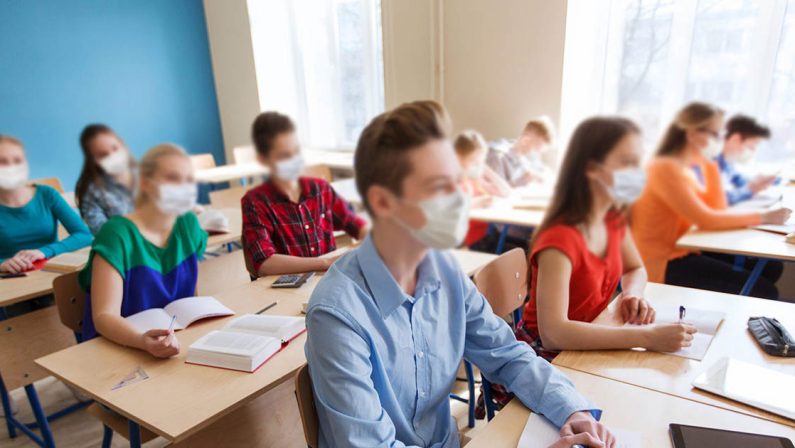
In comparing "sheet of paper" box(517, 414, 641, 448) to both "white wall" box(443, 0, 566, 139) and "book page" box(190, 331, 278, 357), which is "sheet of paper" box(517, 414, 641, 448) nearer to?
"white wall" box(443, 0, 566, 139)

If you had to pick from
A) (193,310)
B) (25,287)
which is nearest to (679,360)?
(193,310)

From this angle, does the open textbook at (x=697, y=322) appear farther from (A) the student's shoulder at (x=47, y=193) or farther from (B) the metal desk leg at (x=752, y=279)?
(A) the student's shoulder at (x=47, y=193)

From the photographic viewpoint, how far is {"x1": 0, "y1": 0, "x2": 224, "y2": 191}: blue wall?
2.22ft

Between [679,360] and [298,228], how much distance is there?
1474 mm

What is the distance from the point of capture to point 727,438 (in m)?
0.94

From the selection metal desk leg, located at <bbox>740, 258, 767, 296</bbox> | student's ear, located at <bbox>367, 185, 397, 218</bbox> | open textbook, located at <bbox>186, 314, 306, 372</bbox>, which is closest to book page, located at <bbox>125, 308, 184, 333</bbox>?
open textbook, located at <bbox>186, 314, 306, 372</bbox>

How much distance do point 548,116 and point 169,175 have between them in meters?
0.70

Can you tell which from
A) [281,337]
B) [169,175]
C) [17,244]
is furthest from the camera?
[17,244]

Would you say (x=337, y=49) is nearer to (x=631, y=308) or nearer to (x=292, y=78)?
(x=292, y=78)

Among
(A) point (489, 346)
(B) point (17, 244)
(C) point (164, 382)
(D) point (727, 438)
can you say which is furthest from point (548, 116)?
(B) point (17, 244)

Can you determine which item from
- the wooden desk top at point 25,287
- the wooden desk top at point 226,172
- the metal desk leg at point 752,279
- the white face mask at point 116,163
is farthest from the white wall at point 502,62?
the wooden desk top at point 25,287

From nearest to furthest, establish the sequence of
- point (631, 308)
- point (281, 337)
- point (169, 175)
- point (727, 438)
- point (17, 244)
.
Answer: point (169, 175) < point (727, 438) < point (631, 308) < point (281, 337) < point (17, 244)

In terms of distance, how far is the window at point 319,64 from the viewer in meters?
0.92

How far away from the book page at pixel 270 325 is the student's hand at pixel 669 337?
3.54 feet
